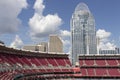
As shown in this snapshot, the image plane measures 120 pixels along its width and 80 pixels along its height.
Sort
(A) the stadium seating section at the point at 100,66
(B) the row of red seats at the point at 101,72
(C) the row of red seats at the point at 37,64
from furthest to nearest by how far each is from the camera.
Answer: (A) the stadium seating section at the point at 100,66 → (B) the row of red seats at the point at 101,72 → (C) the row of red seats at the point at 37,64

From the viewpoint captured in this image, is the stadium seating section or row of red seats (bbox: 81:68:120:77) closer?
row of red seats (bbox: 81:68:120:77)

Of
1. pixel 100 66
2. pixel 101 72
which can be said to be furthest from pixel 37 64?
pixel 100 66

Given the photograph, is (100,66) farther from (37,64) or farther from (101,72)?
(37,64)

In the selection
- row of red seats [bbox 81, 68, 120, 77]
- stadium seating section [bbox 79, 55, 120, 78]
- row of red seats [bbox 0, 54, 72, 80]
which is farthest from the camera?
stadium seating section [bbox 79, 55, 120, 78]

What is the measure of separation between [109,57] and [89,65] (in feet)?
36.0

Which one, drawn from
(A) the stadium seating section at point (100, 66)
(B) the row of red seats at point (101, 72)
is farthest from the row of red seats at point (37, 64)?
(B) the row of red seats at point (101, 72)

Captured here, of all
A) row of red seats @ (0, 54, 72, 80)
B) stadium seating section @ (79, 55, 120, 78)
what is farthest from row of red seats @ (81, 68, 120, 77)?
row of red seats @ (0, 54, 72, 80)

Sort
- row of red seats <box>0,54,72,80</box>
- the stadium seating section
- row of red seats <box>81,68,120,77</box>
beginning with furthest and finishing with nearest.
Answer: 1. the stadium seating section
2. row of red seats <box>81,68,120,77</box>
3. row of red seats <box>0,54,72,80</box>

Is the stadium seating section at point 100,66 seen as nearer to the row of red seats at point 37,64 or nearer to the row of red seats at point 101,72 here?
the row of red seats at point 101,72

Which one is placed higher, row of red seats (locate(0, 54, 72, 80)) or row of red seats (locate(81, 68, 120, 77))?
row of red seats (locate(0, 54, 72, 80))

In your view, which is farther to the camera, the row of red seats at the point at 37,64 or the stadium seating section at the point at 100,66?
the stadium seating section at the point at 100,66

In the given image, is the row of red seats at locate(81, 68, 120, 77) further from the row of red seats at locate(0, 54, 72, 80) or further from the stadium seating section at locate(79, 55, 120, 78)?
the row of red seats at locate(0, 54, 72, 80)

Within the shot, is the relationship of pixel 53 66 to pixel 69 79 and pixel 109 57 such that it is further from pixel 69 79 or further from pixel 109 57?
pixel 109 57

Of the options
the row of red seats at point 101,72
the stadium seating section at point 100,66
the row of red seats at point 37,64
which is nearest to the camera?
the row of red seats at point 37,64
